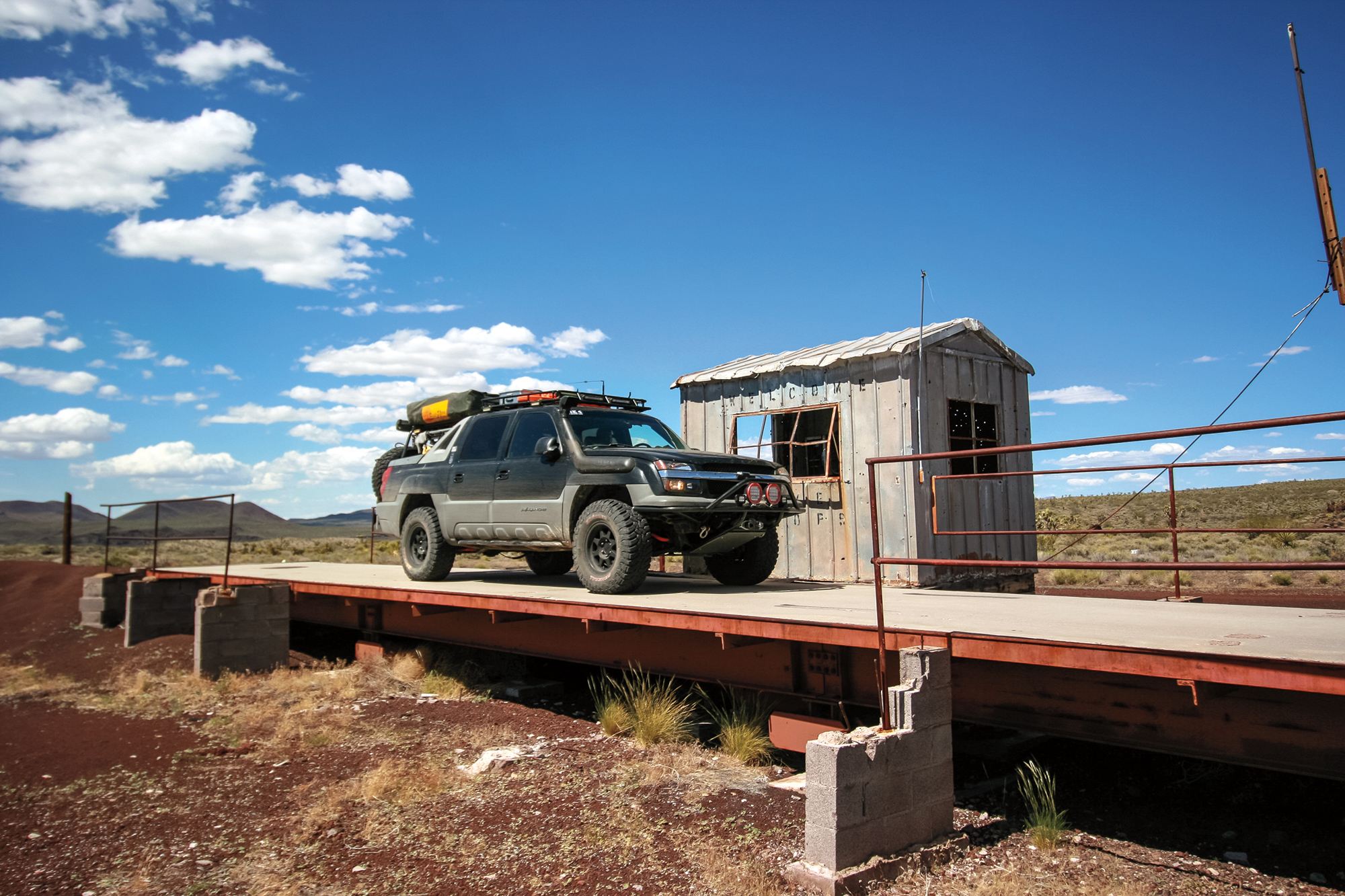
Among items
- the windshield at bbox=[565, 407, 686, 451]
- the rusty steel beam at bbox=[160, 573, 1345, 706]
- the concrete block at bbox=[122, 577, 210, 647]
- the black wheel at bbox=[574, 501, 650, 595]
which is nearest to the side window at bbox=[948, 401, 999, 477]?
the windshield at bbox=[565, 407, 686, 451]

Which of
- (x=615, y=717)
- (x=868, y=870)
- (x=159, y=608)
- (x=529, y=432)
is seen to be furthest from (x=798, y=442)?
(x=159, y=608)

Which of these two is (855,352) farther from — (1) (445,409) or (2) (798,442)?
(1) (445,409)

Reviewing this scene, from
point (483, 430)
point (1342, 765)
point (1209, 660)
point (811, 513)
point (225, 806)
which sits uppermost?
point (483, 430)

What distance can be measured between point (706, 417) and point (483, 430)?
428cm

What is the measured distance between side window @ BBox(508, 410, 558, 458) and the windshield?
0.27 m

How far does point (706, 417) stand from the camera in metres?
13.1

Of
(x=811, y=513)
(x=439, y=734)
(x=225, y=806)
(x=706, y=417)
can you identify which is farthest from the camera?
(x=706, y=417)

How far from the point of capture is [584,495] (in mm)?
8336

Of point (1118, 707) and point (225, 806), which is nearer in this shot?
point (1118, 707)

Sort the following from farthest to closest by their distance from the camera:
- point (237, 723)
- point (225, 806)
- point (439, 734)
Answer: point (237, 723), point (439, 734), point (225, 806)

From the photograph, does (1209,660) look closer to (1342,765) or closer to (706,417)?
(1342,765)

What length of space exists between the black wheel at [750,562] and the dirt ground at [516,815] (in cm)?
213

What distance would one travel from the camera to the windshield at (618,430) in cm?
879

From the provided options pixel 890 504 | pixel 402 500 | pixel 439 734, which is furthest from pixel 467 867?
pixel 890 504
